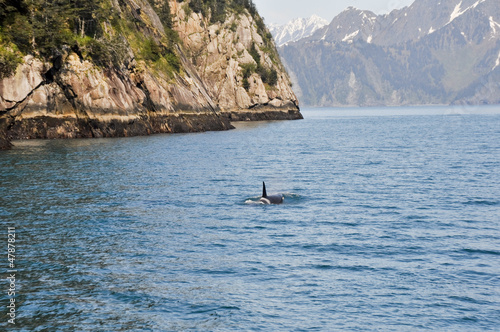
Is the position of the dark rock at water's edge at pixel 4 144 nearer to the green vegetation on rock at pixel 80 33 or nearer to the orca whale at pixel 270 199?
the green vegetation on rock at pixel 80 33

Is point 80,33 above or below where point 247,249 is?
above

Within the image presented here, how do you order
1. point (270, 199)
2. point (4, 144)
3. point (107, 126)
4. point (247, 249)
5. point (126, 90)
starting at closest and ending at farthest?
point (247, 249) < point (270, 199) < point (4, 144) < point (107, 126) < point (126, 90)

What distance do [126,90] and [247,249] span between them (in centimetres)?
7823

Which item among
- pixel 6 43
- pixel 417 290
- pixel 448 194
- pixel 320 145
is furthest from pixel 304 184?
pixel 6 43

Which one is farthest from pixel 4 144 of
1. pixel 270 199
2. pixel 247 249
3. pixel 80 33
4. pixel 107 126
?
pixel 247 249

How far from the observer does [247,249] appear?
91.0 feet

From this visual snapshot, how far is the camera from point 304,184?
5022 centimetres

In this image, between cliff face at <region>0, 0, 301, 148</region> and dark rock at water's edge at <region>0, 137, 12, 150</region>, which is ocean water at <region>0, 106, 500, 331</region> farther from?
cliff face at <region>0, 0, 301, 148</region>

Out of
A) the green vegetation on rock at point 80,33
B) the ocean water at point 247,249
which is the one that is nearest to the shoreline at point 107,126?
the green vegetation on rock at point 80,33

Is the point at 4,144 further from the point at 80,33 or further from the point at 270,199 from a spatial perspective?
the point at 270,199

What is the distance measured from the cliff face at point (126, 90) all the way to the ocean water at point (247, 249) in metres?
29.4

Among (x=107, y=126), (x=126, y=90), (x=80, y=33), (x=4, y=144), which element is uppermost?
(x=80, y=33)

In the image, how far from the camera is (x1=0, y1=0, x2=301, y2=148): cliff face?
3294 inches

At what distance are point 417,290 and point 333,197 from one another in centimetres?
2164
